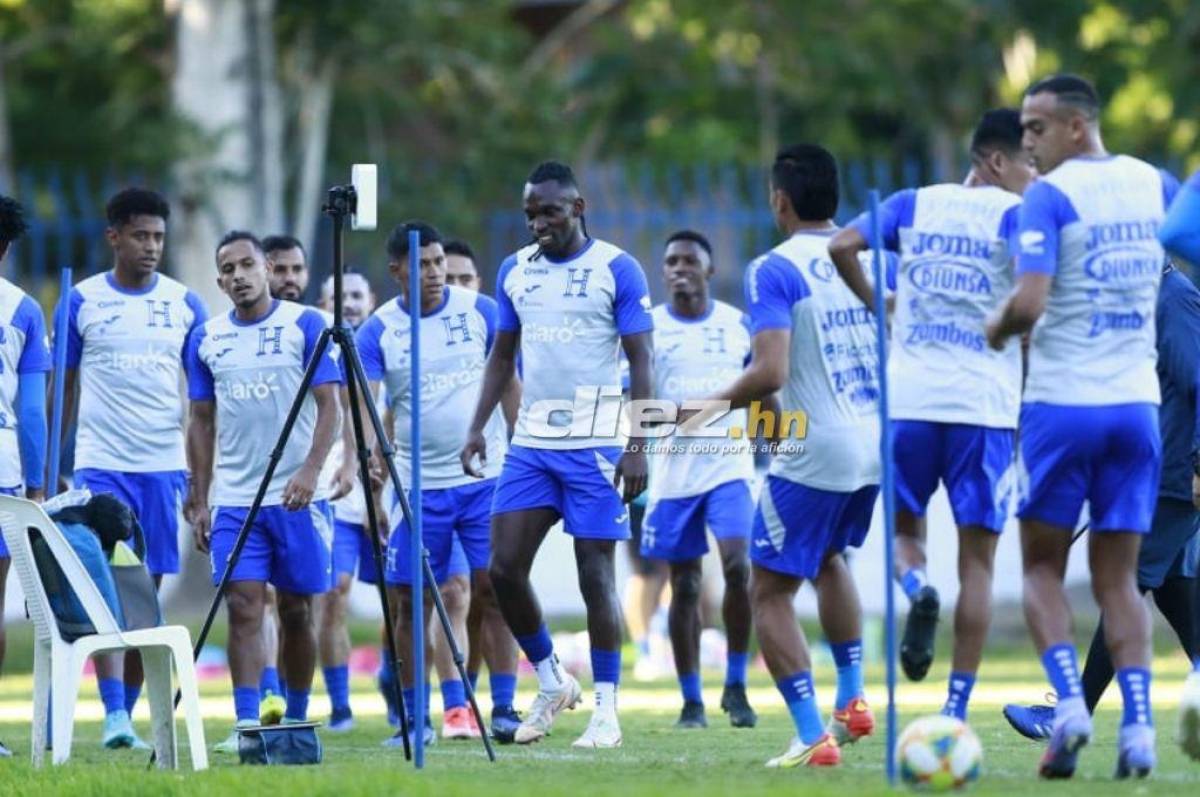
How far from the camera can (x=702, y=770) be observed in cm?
1079

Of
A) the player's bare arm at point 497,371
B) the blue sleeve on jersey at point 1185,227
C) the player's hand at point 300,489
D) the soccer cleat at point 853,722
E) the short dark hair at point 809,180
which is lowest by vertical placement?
the soccer cleat at point 853,722

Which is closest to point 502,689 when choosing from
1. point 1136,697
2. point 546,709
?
point 546,709

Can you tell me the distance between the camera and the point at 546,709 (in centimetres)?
1276

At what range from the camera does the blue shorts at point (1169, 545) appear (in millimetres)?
11586

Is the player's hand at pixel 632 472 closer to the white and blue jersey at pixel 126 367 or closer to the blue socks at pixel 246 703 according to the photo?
the blue socks at pixel 246 703

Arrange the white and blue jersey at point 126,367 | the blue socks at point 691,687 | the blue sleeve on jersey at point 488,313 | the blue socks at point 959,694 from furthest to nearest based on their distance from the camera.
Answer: the blue socks at point 691,687, the blue sleeve on jersey at point 488,313, the white and blue jersey at point 126,367, the blue socks at point 959,694

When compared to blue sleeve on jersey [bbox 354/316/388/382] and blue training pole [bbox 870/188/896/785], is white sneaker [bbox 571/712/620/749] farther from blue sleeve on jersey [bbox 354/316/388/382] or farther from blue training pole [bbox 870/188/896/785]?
blue training pole [bbox 870/188/896/785]

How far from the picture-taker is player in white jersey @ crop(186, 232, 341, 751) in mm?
12656

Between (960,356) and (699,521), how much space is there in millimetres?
5122

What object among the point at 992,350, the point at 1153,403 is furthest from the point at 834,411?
the point at 1153,403

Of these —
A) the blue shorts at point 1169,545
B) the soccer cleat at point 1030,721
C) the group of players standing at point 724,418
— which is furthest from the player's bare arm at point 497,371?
the blue shorts at point 1169,545

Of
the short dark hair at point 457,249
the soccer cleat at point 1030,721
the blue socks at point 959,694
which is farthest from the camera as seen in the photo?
the short dark hair at point 457,249

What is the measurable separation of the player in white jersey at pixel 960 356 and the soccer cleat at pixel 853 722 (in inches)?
25.2

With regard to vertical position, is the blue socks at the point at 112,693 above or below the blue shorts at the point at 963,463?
below
